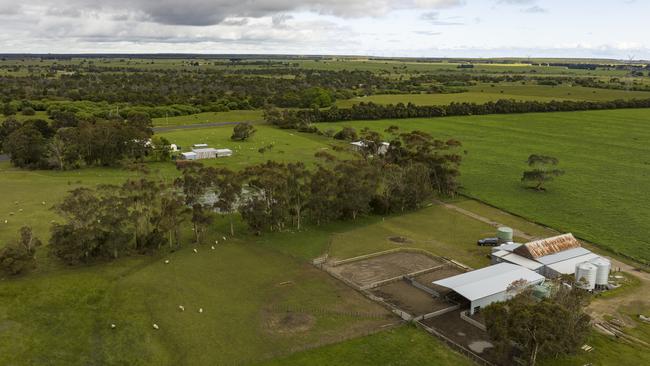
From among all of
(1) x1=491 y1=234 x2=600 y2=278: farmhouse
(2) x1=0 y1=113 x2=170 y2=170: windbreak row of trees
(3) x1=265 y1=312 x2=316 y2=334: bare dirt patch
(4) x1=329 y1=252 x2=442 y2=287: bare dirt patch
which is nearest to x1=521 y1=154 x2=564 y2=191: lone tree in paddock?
(1) x1=491 y1=234 x2=600 y2=278: farmhouse

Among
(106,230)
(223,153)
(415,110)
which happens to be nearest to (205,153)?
(223,153)

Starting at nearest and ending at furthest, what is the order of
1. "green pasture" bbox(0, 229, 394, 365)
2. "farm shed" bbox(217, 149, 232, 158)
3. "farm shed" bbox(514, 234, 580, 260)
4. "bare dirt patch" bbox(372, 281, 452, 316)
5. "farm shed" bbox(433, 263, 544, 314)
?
1. "green pasture" bbox(0, 229, 394, 365)
2. "farm shed" bbox(433, 263, 544, 314)
3. "bare dirt patch" bbox(372, 281, 452, 316)
4. "farm shed" bbox(514, 234, 580, 260)
5. "farm shed" bbox(217, 149, 232, 158)

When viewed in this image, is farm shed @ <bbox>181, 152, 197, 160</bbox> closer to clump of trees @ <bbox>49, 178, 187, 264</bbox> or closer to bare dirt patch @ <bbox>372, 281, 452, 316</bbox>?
clump of trees @ <bbox>49, 178, 187, 264</bbox>

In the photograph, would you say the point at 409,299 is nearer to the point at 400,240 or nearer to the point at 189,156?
the point at 400,240

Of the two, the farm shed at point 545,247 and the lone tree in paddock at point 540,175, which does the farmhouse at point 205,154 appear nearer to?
the lone tree in paddock at point 540,175

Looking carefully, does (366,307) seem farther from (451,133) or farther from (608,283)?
(451,133)
